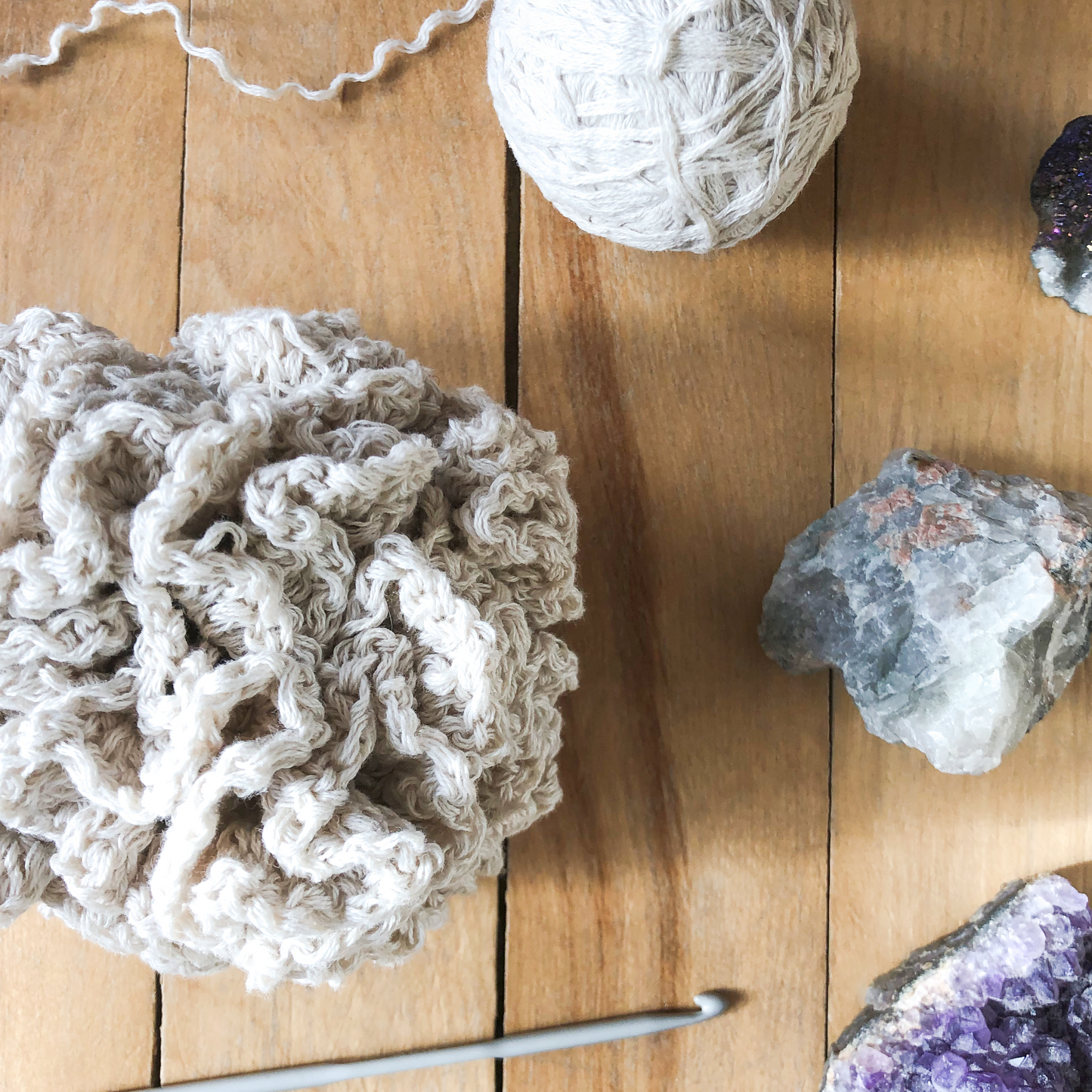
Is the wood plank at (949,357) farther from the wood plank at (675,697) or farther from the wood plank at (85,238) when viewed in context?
the wood plank at (85,238)

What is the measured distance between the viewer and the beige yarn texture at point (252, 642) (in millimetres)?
356

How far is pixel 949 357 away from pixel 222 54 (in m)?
0.52

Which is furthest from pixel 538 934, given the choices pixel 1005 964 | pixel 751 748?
pixel 1005 964

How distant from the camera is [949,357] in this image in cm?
62

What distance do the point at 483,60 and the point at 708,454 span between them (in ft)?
0.99

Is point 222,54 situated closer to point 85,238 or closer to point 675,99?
point 85,238

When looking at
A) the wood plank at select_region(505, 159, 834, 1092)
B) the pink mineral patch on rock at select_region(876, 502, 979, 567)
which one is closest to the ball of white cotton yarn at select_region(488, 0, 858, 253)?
the wood plank at select_region(505, 159, 834, 1092)

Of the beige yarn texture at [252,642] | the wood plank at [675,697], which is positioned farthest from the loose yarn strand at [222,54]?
the beige yarn texture at [252,642]

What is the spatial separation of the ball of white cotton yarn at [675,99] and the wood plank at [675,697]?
96 millimetres

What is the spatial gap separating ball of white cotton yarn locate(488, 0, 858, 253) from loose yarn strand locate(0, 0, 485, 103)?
10cm

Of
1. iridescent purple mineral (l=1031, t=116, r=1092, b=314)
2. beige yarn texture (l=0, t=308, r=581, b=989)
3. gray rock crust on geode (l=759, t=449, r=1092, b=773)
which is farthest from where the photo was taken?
iridescent purple mineral (l=1031, t=116, r=1092, b=314)

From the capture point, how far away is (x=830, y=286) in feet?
2.02

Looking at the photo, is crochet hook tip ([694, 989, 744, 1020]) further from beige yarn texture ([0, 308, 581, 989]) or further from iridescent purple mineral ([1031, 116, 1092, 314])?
iridescent purple mineral ([1031, 116, 1092, 314])

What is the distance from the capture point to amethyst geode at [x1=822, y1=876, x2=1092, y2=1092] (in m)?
0.54
